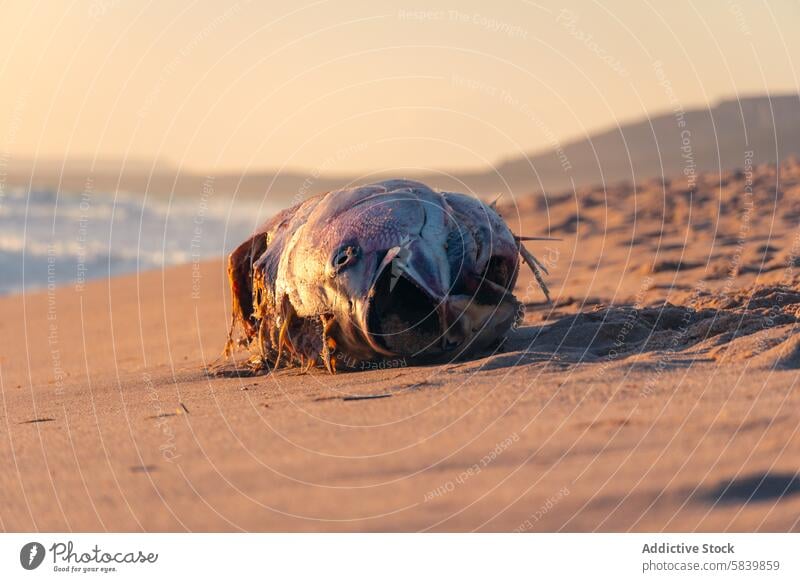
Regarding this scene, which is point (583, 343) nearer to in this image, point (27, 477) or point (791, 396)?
point (791, 396)

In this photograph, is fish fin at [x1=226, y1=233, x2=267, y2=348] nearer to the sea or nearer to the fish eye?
the fish eye

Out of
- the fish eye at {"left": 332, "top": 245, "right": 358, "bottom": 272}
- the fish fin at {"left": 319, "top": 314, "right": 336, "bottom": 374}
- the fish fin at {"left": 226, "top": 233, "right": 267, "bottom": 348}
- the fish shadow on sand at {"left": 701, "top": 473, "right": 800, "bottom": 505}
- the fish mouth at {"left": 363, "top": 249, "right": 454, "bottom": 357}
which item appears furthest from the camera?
the fish fin at {"left": 226, "top": 233, "right": 267, "bottom": 348}

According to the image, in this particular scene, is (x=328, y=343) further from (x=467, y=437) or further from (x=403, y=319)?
(x=467, y=437)

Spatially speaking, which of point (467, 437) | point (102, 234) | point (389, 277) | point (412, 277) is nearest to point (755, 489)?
point (467, 437)

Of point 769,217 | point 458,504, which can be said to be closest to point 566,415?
point 458,504

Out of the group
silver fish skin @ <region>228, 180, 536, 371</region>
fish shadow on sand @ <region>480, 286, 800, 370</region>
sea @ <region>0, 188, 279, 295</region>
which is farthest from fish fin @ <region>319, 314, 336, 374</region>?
sea @ <region>0, 188, 279, 295</region>

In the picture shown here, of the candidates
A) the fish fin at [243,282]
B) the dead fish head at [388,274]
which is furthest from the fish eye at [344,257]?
the fish fin at [243,282]
